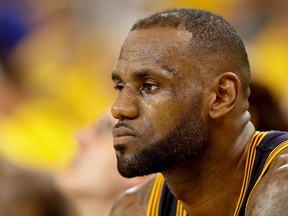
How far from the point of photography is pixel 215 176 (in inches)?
137

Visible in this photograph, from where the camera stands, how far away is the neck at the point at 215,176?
3.46m

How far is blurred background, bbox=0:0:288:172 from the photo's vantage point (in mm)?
7504

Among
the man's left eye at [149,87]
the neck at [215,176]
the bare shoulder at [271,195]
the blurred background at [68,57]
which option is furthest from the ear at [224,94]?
the blurred background at [68,57]

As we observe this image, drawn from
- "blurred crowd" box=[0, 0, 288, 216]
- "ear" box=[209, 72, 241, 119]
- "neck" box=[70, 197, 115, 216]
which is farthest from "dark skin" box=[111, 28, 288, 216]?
"blurred crowd" box=[0, 0, 288, 216]

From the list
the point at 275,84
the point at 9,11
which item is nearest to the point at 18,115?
the point at 9,11

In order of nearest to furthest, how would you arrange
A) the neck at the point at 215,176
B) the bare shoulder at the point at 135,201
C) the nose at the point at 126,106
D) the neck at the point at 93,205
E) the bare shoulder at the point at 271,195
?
the bare shoulder at the point at 271,195 → the nose at the point at 126,106 → the neck at the point at 215,176 → the bare shoulder at the point at 135,201 → the neck at the point at 93,205

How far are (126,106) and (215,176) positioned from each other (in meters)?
0.46

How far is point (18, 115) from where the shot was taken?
771 centimetres

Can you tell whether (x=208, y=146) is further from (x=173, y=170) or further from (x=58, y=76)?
(x=58, y=76)

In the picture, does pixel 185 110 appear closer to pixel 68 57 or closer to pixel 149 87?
pixel 149 87

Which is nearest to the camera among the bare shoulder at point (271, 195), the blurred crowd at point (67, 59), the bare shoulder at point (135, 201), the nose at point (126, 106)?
the bare shoulder at point (271, 195)

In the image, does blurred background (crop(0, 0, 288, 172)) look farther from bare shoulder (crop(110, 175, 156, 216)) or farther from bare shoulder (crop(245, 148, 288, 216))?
bare shoulder (crop(245, 148, 288, 216))

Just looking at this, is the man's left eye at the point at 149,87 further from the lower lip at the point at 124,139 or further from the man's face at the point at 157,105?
the lower lip at the point at 124,139

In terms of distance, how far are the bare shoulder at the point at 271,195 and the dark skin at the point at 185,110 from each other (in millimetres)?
22
